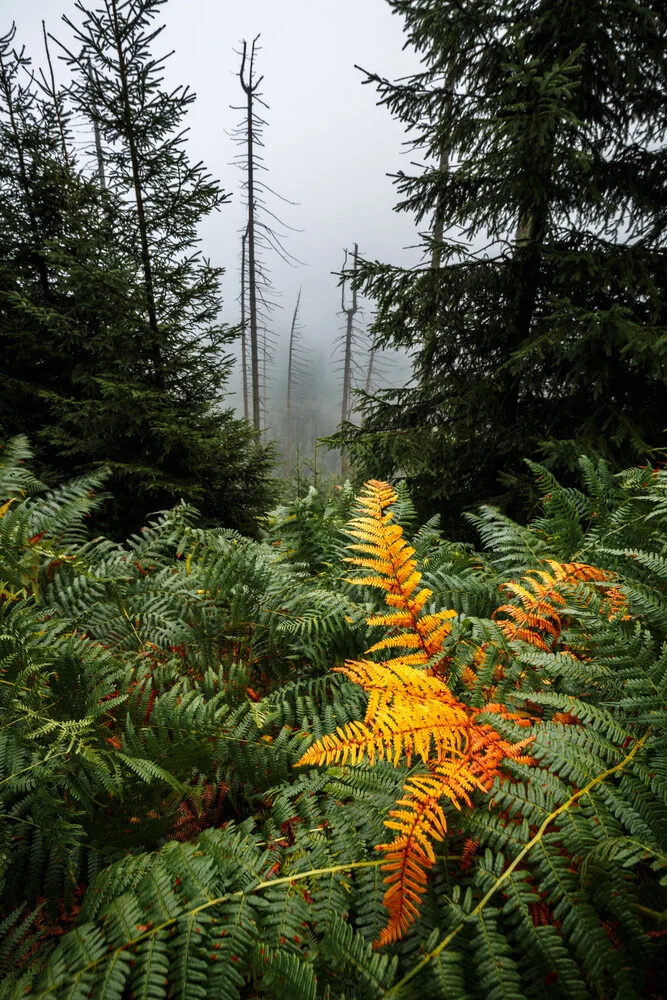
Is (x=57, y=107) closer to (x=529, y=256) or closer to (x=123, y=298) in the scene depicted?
(x=123, y=298)

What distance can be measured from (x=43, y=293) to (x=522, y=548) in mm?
8889

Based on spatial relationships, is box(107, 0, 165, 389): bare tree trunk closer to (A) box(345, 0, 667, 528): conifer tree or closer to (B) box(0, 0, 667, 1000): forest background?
(B) box(0, 0, 667, 1000): forest background

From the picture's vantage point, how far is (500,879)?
0.92 m

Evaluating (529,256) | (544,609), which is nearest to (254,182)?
(529,256)

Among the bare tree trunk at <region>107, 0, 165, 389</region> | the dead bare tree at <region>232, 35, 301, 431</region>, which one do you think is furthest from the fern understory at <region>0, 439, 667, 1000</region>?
the dead bare tree at <region>232, 35, 301, 431</region>

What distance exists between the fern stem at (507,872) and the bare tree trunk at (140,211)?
6.47 meters

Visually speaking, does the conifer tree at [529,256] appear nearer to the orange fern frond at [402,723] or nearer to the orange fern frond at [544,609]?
the orange fern frond at [544,609]

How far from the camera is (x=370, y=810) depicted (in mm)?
1174

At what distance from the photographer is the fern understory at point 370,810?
0.86m

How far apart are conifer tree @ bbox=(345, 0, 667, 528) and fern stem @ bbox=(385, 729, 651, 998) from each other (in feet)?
11.3

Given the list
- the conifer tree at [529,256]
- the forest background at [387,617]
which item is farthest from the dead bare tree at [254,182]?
the conifer tree at [529,256]

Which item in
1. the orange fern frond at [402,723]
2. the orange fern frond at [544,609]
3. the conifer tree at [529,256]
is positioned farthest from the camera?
the conifer tree at [529,256]

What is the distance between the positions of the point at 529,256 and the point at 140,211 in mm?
5008

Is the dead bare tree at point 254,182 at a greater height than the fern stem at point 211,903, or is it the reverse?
the dead bare tree at point 254,182
